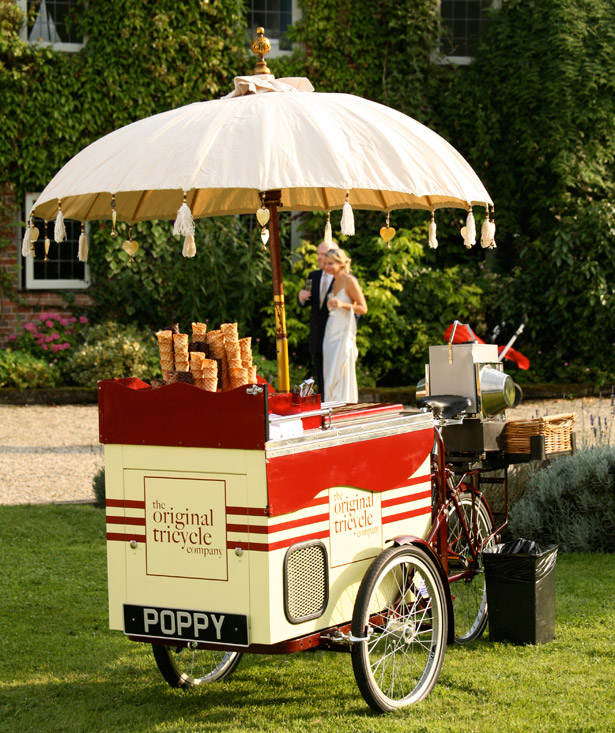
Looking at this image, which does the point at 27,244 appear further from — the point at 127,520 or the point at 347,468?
the point at 347,468

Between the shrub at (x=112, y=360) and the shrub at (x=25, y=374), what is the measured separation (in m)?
0.29

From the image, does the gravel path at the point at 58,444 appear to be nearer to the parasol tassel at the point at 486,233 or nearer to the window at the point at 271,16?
the parasol tassel at the point at 486,233

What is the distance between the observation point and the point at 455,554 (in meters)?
4.99

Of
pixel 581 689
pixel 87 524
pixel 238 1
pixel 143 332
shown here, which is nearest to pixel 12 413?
pixel 143 332

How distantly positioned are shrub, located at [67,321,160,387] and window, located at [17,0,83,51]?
4.68 metres

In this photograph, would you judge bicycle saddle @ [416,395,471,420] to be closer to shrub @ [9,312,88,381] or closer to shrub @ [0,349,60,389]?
shrub @ [0,349,60,389]

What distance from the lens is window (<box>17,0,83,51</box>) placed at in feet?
51.4

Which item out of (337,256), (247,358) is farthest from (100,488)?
(247,358)

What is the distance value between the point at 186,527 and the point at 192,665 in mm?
835

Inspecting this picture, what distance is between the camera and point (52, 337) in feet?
48.5

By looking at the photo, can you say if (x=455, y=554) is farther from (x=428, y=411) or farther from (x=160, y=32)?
(x=160, y=32)

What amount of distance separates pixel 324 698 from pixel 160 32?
42.5ft

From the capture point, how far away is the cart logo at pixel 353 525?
162 inches

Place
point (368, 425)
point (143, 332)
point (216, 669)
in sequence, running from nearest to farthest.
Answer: point (368, 425), point (216, 669), point (143, 332)
